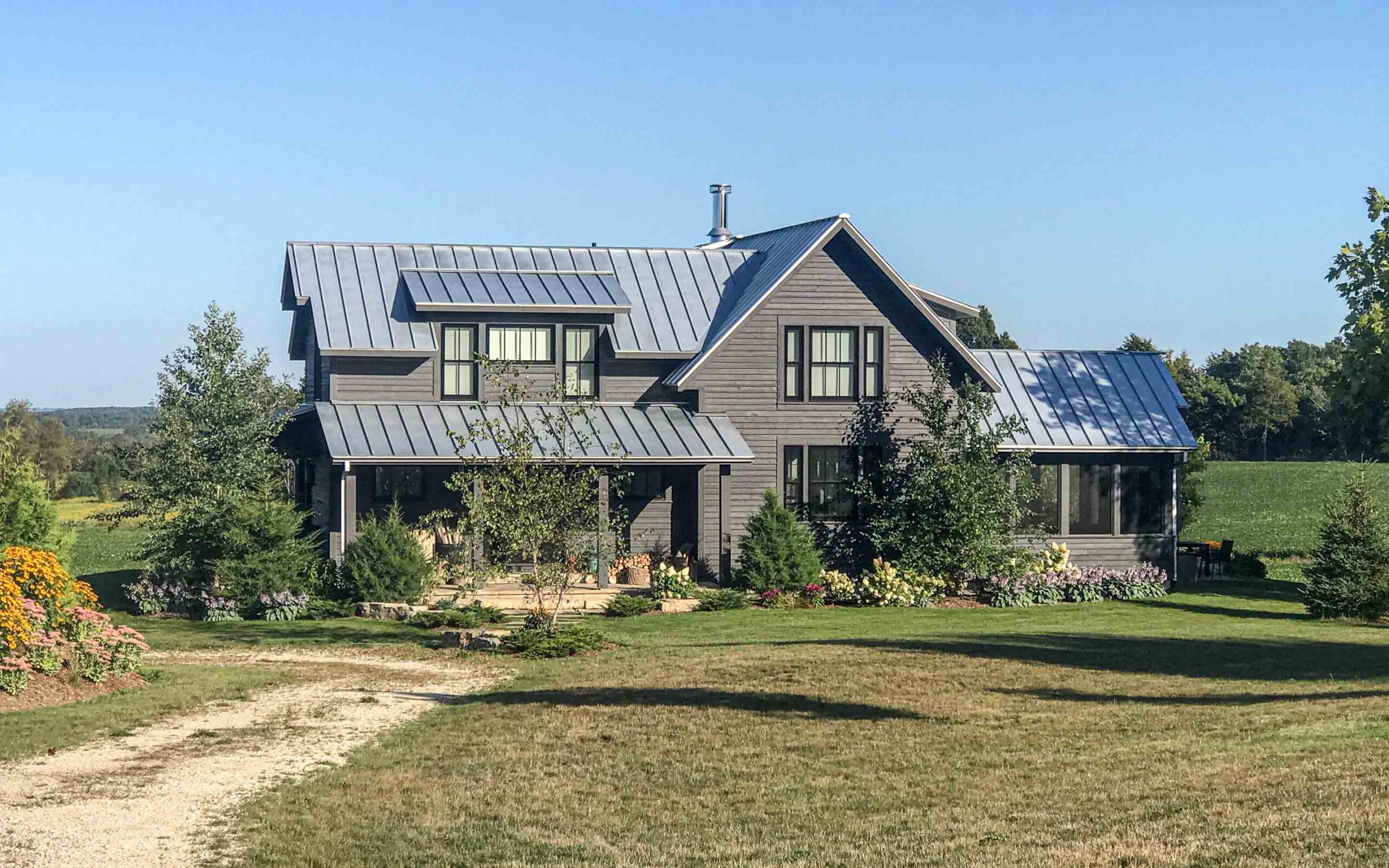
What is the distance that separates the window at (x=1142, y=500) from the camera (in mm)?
36625

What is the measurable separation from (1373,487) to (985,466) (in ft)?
39.1

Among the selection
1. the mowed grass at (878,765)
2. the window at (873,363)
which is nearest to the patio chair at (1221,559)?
the window at (873,363)

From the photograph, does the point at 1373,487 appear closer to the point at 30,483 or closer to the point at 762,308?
the point at 762,308

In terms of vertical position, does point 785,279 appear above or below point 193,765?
above

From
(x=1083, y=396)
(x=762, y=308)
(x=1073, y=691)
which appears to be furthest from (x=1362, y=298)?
(x=1073, y=691)

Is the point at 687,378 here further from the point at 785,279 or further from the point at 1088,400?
the point at 1088,400

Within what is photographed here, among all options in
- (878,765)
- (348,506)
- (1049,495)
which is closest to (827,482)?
(1049,495)

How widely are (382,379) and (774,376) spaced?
8186 mm

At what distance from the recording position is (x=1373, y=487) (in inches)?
1542

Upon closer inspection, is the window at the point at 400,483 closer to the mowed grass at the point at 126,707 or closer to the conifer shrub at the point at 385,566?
the conifer shrub at the point at 385,566

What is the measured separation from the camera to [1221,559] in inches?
1566

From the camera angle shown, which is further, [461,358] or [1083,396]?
[1083,396]

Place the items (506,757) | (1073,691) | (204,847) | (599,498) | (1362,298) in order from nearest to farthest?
(204,847)
(506,757)
(1073,691)
(599,498)
(1362,298)

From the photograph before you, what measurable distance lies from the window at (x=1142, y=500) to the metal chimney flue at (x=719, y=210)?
1239 cm
